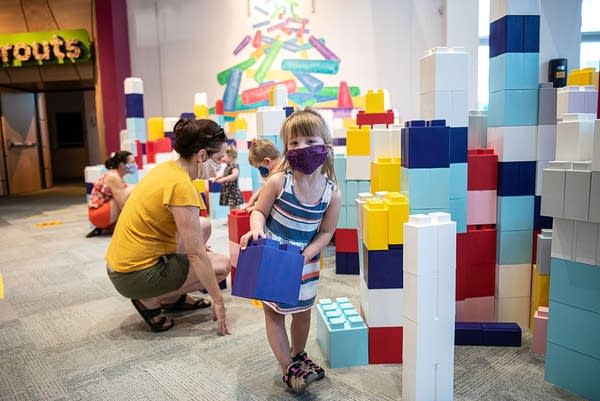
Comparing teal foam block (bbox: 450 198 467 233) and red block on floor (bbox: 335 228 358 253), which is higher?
teal foam block (bbox: 450 198 467 233)

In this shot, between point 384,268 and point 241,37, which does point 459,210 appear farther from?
point 241,37

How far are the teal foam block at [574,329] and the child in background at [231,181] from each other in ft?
11.3

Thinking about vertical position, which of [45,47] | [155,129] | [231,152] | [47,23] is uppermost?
[47,23]

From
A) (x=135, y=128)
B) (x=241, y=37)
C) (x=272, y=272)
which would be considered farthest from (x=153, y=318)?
(x=241, y=37)

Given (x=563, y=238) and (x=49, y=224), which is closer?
(x=563, y=238)

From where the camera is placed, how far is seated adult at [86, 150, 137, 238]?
465cm

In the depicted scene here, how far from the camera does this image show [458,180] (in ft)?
7.30

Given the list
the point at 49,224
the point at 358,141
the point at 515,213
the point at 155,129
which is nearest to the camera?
the point at 515,213

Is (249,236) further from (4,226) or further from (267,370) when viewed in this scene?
(4,226)

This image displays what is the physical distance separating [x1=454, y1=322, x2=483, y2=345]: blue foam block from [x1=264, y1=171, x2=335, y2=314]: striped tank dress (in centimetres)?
82

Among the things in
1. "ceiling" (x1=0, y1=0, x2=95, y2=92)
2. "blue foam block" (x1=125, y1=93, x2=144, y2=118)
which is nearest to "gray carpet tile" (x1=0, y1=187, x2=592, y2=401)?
"blue foam block" (x1=125, y1=93, x2=144, y2=118)

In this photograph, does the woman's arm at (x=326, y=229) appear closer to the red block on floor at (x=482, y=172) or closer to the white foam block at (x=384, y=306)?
the white foam block at (x=384, y=306)

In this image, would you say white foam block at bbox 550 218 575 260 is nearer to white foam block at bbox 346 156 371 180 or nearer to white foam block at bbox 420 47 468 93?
white foam block at bbox 420 47 468 93

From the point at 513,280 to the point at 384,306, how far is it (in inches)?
29.9
